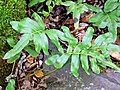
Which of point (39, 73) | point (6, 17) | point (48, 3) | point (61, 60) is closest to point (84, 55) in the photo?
point (61, 60)

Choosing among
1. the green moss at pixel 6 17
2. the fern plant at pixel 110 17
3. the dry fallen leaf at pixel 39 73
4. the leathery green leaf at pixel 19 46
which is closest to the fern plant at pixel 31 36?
the leathery green leaf at pixel 19 46

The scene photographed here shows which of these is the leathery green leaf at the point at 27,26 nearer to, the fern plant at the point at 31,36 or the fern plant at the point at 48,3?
the fern plant at the point at 31,36

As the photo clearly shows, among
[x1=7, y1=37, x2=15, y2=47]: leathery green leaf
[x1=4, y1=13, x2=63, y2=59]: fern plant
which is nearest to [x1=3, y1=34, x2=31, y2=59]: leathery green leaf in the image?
[x1=4, y1=13, x2=63, y2=59]: fern plant

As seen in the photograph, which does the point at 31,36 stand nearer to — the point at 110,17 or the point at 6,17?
the point at 6,17

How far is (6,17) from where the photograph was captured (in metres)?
2.88

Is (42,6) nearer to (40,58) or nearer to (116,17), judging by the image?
(40,58)

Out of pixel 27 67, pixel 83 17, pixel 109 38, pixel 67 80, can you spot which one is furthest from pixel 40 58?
pixel 109 38

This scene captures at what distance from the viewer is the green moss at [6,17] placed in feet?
9.40

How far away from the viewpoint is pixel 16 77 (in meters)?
3.28

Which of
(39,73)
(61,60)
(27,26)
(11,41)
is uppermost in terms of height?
(27,26)

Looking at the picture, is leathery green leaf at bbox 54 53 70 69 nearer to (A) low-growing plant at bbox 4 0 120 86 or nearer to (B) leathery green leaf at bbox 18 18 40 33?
(A) low-growing plant at bbox 4 0 120 86

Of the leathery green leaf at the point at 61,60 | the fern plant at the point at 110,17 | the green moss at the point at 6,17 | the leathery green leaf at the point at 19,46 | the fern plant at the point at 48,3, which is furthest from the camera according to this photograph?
the fern plant at the point at 48,3

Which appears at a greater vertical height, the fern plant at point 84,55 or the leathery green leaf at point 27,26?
the leathery green leaf at point 27,26

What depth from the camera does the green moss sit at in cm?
287
